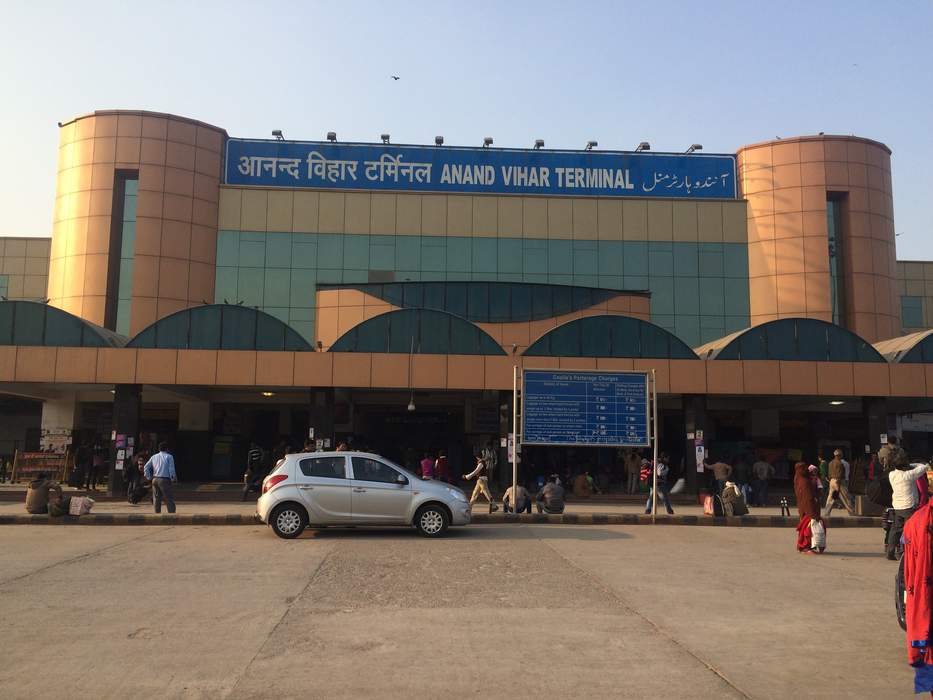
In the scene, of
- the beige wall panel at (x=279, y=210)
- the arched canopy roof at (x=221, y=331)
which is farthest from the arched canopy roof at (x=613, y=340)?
the beige wall panel at (x=279, y=210)

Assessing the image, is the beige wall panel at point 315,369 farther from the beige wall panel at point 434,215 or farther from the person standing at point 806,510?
the beige wall panel at point 434,215

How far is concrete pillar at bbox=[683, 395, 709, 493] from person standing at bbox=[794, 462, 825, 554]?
1105 cm

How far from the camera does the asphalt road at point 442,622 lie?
5805 mm

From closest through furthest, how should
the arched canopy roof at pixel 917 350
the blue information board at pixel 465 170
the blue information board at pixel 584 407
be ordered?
the blue information board at pixel 584 407 < the arched canopy roof at pixel 917 350 < the blue information board at pixel 465 170

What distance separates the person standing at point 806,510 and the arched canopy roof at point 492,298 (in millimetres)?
19238

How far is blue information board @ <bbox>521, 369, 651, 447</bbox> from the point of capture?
67.3 feet

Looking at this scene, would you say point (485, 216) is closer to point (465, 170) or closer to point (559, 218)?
point (465, 170)

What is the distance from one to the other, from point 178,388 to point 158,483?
913 cm

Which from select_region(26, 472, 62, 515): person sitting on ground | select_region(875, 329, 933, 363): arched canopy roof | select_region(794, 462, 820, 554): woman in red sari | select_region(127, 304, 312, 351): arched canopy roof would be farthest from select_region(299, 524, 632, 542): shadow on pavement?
select_region(875, 329, 933, 363): arched canopy roof

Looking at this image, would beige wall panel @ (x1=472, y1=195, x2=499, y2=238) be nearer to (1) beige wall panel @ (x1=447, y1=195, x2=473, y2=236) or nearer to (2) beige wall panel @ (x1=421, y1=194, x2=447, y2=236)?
(1) beige wall panel @ (x1=447, y1=195, x2=473, y2=236)

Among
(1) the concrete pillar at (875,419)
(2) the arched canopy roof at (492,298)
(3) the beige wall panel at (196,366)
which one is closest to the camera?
(3) the beige wall panel at (196,366)

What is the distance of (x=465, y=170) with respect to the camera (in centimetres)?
3825

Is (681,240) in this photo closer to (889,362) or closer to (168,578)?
(889,362)

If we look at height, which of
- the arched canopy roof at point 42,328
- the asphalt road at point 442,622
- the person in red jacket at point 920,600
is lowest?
the asphalt road at point 442,622
